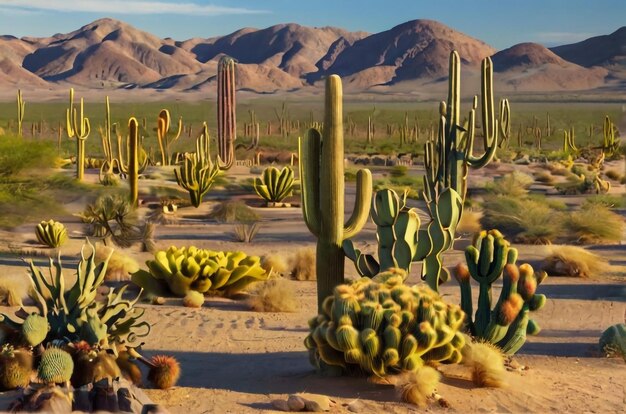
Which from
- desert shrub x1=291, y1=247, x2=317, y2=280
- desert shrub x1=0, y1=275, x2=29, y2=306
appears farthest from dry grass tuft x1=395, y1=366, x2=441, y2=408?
desert shrub x1=291, y1=247, x2=317, y2=280

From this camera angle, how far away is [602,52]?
15488cm

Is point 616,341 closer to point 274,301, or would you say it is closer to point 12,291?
point 274,301

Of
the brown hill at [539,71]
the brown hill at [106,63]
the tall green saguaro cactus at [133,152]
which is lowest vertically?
the tall green saguaro cactus at [133,152]

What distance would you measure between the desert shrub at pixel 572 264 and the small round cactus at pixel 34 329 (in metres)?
9.60

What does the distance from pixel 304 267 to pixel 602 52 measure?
14826 cm

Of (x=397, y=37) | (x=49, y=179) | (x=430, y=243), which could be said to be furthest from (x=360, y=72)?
(x=430, y=243)

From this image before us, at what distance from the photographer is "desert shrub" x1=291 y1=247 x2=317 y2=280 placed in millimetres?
15461

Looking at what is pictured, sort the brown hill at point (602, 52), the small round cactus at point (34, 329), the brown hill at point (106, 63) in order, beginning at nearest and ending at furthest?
the small round cactus at point (34, 329), the brown hill at point (602, 52), the brown hill at point (106, 63)

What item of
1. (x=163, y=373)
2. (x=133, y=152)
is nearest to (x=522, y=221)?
(x=133, y=152)

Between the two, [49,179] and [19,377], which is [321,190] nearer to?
[19,377]

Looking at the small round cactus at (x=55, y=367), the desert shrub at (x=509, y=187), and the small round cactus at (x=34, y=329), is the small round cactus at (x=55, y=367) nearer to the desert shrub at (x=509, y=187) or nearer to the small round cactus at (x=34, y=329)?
the small round cactus at (x=34, y=329)

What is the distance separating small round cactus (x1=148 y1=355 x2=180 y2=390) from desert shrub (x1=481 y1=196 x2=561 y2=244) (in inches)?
484

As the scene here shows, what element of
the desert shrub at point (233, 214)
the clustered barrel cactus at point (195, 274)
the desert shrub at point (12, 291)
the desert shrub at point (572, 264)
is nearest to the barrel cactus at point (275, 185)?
the desert shrub at point (233, 214)

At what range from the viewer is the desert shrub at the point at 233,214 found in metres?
23.1
